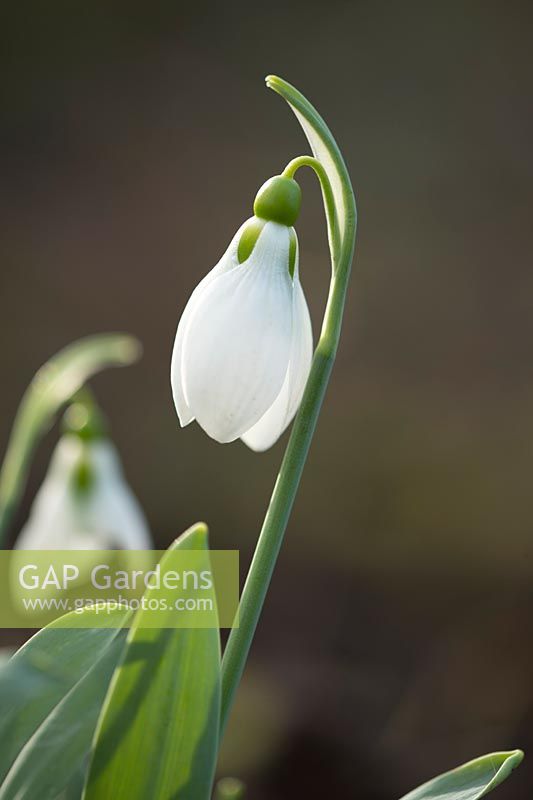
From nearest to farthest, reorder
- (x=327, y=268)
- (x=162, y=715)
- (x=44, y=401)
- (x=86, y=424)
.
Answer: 1. (x=162, y=715)
2. (x=44, y=401)
3. (x=86, y=424)
4. (x=327, y=268)

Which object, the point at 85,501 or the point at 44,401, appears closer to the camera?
the point at 44,401

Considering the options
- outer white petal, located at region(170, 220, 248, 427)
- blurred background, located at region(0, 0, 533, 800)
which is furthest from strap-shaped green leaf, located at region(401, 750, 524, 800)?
blurred background, located at region(0, 0, 533, 800)

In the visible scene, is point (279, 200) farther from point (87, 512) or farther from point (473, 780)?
Result: point (87, 512)

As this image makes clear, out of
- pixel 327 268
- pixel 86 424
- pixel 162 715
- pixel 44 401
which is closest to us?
pixel 162 715

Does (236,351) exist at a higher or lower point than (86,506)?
higher

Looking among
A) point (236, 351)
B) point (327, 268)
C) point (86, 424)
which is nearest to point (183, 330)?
point (236, 351)

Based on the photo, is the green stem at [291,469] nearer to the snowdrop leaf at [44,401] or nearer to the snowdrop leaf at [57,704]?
the snowdrop leaf at [57,704]

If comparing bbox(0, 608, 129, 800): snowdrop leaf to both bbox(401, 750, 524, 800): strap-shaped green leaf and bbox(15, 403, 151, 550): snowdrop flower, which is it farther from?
bbox(15, 403, 151, 550): snowdrop flower
